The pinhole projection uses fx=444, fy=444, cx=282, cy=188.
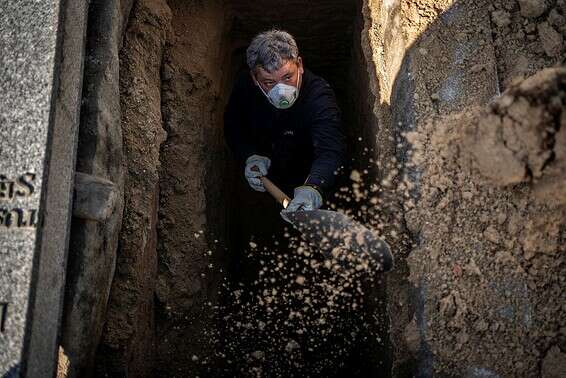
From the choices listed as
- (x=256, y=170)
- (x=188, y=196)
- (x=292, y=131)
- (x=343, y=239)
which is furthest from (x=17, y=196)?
(x=292, y=131)

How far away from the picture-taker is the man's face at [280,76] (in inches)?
109

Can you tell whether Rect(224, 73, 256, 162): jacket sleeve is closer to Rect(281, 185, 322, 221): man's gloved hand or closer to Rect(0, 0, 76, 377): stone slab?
Rect(281, 185, 322, 221): man's gloved hand

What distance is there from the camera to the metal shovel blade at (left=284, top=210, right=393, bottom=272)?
7.18ft

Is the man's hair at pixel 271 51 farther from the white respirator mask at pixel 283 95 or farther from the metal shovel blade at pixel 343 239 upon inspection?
the metal shovel blade at pixel 343 239

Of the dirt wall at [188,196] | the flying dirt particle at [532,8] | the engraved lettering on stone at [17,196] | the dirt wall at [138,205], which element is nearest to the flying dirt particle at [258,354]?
the dirt wall at [188,196]

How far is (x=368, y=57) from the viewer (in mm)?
Result: 2877

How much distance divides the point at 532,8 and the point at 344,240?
4.72ft

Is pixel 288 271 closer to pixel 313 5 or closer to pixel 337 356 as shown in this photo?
pixel 337 356

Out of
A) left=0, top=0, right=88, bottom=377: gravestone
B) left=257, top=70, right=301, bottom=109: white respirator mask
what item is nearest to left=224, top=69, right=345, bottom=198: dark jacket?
left=257, top=70, right=301, bottom=109: white respirator mask

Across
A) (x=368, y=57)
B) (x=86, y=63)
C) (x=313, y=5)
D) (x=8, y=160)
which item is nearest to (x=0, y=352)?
(x=8, y=160)

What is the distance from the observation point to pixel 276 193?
9.81 ft

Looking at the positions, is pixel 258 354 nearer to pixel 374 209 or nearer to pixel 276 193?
pixel 276 193

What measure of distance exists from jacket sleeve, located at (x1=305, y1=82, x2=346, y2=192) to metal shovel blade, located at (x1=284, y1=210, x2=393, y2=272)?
386 mm

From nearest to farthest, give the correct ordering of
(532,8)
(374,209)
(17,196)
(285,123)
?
(17,196) < (532,8) < (374,209) < (285,123)
